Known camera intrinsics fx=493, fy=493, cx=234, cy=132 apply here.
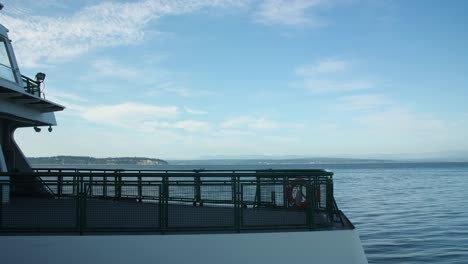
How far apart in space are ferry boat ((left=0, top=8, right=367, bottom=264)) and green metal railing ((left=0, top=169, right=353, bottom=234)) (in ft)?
0.06

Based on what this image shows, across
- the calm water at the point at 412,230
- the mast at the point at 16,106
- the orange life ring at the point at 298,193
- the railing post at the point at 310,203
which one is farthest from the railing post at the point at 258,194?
the calm water at the point at 412,230

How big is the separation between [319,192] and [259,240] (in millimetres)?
1853

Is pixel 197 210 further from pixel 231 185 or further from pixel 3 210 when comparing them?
pixel 3 210

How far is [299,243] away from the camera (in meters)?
8.09

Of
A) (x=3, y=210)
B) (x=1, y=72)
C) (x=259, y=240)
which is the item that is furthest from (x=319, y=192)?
(x=1, y=72)

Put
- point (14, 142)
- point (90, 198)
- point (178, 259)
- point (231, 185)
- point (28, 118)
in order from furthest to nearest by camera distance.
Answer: point (14, 142), point (28, 118), point (90, 198), point (231, 185), point (178, 259)

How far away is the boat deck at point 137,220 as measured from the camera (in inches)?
322

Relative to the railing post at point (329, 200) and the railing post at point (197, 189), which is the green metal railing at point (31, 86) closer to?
the railing post at point (197, 189)

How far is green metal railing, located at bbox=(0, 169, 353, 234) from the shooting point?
325 inches

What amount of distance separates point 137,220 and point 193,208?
1073 millimetres

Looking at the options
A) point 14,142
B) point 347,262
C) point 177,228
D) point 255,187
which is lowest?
point 347,262

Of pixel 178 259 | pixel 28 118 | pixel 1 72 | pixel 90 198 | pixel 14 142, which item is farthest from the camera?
pixel 14 142

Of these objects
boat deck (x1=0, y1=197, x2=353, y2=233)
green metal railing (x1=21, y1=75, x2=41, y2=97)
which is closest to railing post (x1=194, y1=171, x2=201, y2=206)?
boat deck (x1=0, y1=197, x2=353, y2=233)

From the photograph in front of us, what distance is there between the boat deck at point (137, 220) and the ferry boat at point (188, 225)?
0.02 meters
